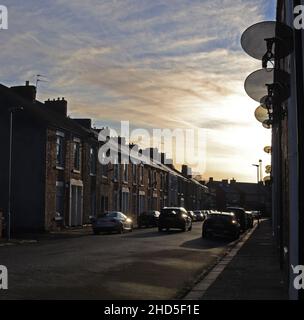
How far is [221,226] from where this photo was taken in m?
29.9

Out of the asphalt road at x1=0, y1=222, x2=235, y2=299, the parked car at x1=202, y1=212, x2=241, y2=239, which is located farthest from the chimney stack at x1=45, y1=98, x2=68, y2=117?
the asphalt road at x1=0, y1=222, x2=235, y2=299

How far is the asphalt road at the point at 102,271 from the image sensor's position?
1082 cm

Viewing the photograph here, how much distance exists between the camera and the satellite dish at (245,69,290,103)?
859 centimetres

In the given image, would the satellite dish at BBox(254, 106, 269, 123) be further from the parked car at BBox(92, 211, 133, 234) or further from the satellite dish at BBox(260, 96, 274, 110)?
the parked car at BBox(92, 211, 133, 234)

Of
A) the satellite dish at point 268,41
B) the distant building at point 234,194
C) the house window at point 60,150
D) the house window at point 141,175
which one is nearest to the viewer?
the satellite dish at point 268,41

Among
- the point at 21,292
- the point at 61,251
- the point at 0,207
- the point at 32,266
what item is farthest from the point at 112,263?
the point at 0,207

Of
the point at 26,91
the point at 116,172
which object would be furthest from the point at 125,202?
the point at 26,91

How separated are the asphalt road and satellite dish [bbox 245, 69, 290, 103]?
13.4 feet

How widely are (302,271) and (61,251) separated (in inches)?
553

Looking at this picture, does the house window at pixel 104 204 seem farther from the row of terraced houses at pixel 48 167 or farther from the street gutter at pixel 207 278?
the street gutter at pixel 207 278

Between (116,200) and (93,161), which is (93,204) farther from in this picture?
(116,200)

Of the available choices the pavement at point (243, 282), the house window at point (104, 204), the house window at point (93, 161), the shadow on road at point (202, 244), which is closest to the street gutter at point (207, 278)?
the pavement at point (243, 282)

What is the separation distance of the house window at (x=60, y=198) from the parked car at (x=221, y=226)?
9446 mm
